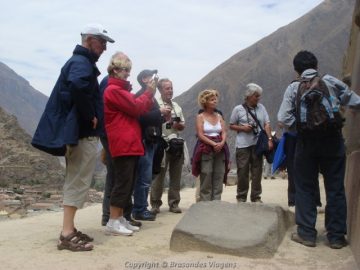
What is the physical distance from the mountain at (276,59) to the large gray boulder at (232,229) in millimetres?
68234

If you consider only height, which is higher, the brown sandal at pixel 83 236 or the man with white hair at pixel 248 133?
the man with white hair at pixel 248 133

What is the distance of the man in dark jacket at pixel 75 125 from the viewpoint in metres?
4.70

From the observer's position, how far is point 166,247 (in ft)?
16.4

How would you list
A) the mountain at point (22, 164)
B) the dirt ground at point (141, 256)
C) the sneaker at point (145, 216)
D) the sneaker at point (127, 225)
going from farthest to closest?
the mountain at point (22, 164) < the sneaker at point (145, 216) < the sneaker at point (127, 225) < the dirt ground at point (141, 256)

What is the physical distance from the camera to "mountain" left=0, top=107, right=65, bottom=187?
21.5 m

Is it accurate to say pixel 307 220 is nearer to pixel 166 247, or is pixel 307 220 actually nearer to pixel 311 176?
pixel 311 176

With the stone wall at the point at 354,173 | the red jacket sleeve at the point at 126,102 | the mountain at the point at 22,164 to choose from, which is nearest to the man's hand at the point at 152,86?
the red jacket sleeve at the point at 126,102

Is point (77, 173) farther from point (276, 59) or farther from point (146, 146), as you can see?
point (276, 59)

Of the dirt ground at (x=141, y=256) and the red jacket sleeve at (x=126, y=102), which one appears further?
the red jacket sleeve at (x=126, y=102)

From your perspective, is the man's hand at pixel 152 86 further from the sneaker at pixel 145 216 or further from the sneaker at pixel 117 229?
the sneaker at pixel 145 216

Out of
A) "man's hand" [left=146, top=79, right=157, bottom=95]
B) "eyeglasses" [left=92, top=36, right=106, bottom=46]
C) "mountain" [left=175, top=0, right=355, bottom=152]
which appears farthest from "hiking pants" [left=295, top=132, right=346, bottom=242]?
"mountain" [left=175, top=0, right=355, bottom=152]

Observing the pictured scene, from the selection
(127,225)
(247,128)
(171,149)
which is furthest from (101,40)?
(247,128)

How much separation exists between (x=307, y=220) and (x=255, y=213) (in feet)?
1.74

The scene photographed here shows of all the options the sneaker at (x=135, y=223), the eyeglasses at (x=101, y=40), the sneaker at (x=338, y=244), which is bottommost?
the sneaker at (x=135, y=223)
